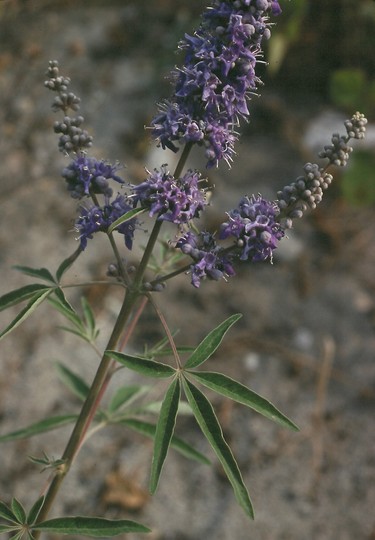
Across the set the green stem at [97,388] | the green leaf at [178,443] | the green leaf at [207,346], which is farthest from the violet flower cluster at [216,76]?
the green leaf at [178,443]

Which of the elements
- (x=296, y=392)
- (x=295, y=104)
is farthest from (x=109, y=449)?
(x=295, y=104)

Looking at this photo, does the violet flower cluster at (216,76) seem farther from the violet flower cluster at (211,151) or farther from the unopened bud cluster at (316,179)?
the unopened bud cluster at (316,179)

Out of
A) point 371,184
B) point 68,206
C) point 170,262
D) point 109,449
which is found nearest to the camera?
point 170,262

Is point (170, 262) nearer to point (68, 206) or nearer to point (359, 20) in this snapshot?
point (68, 206)

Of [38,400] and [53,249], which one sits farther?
[53,249]

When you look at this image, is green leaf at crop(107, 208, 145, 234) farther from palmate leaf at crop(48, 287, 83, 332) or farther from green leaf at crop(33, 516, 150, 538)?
green leaf at crop(33, 516, 150, 538)
